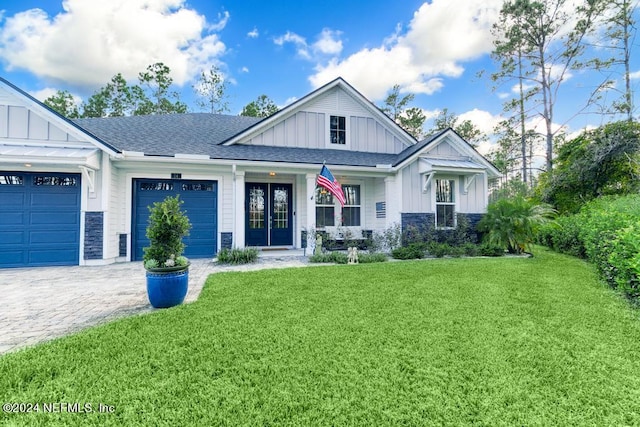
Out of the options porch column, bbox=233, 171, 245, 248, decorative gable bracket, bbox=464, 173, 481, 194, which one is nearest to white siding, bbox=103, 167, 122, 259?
porch column, bbox=233, 171, 245, 248

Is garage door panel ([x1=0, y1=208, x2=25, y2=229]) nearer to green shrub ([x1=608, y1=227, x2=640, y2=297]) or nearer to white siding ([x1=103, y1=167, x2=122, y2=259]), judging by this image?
white siding ([x1=103, y1=167, x2=122, y2=259])

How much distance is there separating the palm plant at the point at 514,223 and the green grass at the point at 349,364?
16.7ft

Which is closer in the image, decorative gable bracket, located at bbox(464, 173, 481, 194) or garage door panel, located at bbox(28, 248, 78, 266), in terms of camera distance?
garage door panel, located at bbox(28, 248, 78, 266)

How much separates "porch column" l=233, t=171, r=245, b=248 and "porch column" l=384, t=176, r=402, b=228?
16.7ft

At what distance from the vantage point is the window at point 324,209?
10.4 meters

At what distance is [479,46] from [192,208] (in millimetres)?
19540

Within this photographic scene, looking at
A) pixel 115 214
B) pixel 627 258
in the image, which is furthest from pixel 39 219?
pixel 627 258

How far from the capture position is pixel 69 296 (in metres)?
4.67

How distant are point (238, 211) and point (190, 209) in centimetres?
147

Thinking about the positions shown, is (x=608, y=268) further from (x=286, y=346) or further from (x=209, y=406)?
(x=209, y=406)

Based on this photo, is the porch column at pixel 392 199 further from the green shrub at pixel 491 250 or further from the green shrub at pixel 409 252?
the green shrub at pixel 491 250

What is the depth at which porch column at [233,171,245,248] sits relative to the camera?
8773 millimetres

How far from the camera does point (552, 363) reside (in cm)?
256

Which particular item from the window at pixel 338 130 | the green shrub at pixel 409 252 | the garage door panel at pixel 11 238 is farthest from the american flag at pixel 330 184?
the garage door panel at pixel 11 238
